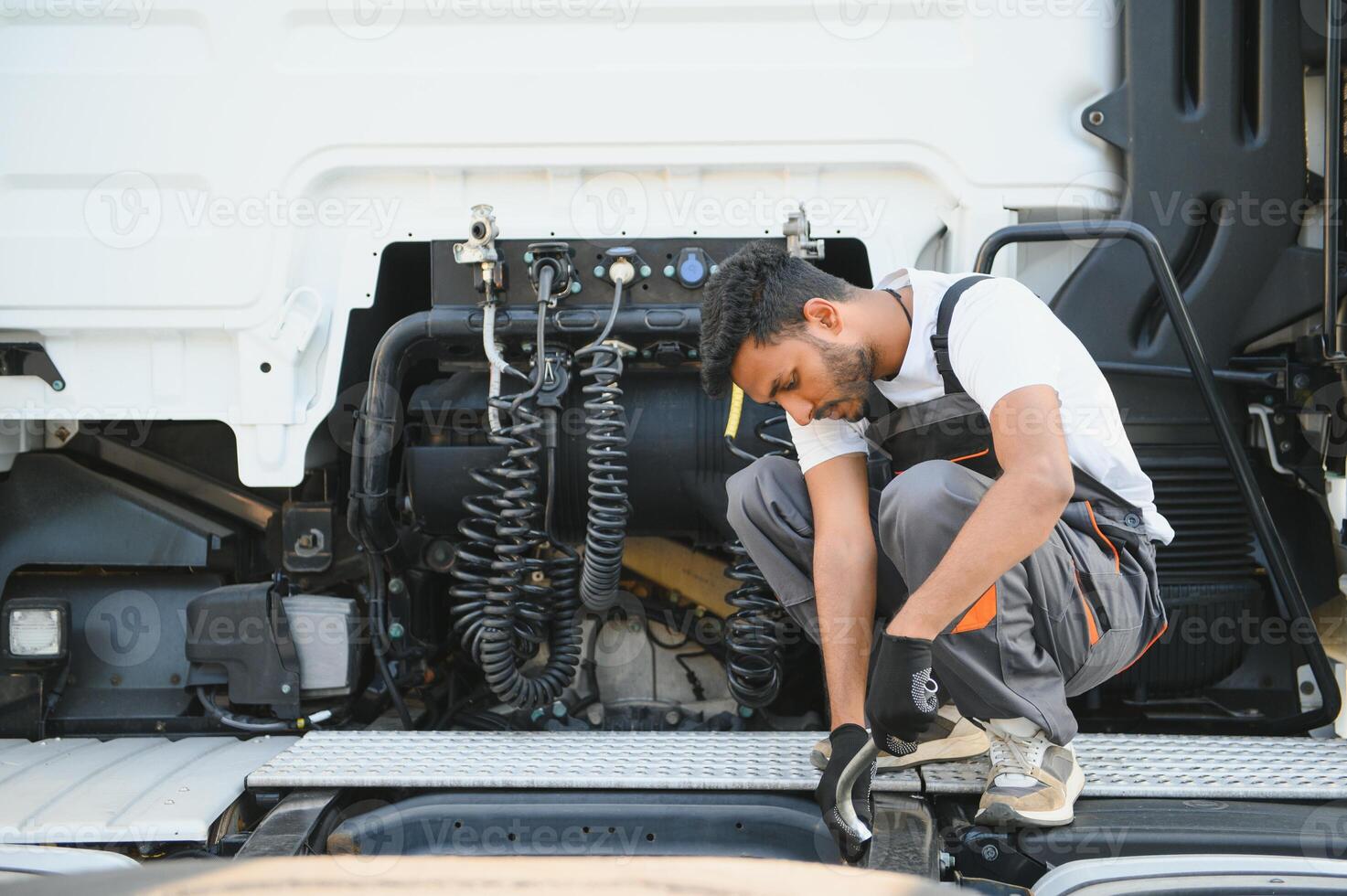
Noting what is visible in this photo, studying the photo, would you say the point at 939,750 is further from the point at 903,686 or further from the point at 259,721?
the point at 259,721

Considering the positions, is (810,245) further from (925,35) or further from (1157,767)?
(1157,767)

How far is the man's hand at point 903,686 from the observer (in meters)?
1.62

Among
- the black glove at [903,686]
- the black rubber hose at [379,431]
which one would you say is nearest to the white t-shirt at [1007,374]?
the black glove at [903,686]

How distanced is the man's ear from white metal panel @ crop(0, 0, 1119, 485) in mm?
581

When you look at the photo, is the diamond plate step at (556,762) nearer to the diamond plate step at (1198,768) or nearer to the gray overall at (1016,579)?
the diamond plate step at (1198,768)

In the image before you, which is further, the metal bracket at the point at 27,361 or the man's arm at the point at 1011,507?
the metal bracket at the point at 27,361

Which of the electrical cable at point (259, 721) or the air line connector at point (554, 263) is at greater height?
the air line connector at point (554, 263)

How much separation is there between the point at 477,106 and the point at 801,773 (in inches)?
64.0

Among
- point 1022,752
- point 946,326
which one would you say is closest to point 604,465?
point 946,326

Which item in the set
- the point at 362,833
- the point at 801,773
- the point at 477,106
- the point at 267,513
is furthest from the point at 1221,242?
the point at 267,513

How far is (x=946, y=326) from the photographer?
5.87ft

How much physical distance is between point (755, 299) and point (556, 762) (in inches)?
39.4

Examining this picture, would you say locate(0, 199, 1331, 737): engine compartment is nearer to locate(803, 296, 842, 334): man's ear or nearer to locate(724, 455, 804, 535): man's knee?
locate(724, 455, 804, 535): man's knee

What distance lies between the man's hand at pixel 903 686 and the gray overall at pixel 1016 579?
33mm
